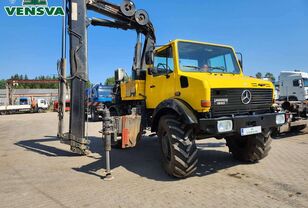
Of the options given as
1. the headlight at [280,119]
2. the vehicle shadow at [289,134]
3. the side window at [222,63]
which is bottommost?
the vehicle shadow at [289,134]

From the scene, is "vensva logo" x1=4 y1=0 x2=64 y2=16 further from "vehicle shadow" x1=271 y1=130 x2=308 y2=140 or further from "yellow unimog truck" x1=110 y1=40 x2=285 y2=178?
"vehicle shadow" x1=271 y1=130 x2=308 y2=140

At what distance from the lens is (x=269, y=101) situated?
22.3ft

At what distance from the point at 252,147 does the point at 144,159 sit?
111 inches

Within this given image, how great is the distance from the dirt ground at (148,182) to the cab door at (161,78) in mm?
1665

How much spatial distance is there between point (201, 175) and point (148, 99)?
2.51m

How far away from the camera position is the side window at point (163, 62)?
Result: 6.86 metres

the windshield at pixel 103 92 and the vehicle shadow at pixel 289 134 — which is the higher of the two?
the windshield at pixel 103 92

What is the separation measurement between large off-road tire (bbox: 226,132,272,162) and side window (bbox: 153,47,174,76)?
2.38m

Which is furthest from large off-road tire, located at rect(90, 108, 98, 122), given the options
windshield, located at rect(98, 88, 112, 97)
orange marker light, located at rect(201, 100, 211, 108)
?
orange marker light, located at rect(201, 100, 211, 108)

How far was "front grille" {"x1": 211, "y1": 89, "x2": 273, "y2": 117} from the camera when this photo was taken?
233 inches

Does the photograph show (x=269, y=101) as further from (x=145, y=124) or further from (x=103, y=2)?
(x=103, y=2)

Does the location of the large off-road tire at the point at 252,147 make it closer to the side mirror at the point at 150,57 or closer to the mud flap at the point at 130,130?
the mud flap at the point at 130,130

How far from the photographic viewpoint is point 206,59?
23.6 feet

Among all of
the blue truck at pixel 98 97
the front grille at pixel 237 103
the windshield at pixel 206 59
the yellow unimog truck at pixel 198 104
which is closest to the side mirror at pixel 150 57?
the yellow unimog truck at pixel 198 104
